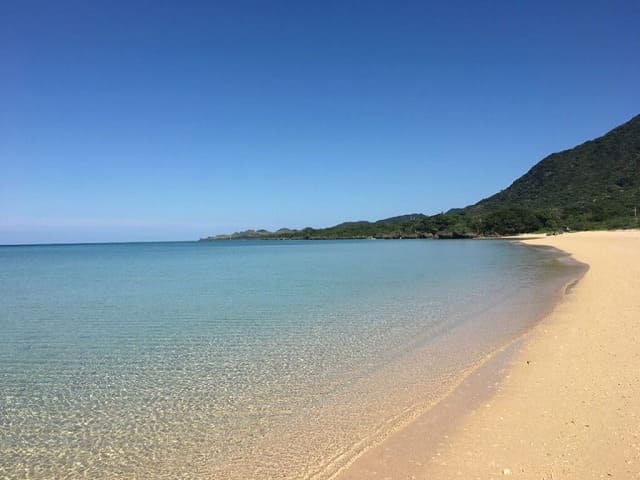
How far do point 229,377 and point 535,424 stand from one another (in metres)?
5.28

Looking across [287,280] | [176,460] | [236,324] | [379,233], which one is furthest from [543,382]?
[379,233]

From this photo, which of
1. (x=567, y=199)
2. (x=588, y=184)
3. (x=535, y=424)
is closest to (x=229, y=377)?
(x=535, y=424)

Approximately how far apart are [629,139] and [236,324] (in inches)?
7053

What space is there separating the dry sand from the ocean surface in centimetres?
48

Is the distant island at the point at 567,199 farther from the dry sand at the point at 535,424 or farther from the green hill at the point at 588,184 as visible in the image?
the dry sand at the point at 535,424

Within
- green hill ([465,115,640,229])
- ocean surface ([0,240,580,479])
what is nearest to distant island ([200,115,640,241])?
green hill ([465,115,640,229])

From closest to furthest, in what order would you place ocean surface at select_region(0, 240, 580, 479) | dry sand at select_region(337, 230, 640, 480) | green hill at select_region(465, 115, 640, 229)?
dry sand at select_region(337, 230, 640, 480) → ocean surface at select_region(0, 240, 580, 479) → green hill at select_region(465, 115, 640, 229)

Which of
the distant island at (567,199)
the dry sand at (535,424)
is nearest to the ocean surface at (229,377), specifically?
the dry sand at (535,424)

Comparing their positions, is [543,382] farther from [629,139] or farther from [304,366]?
[629,139]

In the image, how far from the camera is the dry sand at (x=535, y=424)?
4547mm

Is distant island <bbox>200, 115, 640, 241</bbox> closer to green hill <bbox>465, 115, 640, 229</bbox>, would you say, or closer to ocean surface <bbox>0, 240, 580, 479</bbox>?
green hill <bbox>465, 115, 640, 229</bbox>

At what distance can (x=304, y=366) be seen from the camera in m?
8.91

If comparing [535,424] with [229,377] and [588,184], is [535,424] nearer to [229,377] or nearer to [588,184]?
[229,377]

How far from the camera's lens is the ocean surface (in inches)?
211
